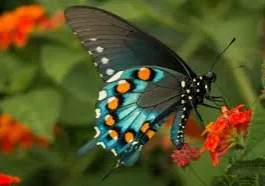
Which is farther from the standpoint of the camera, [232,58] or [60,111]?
[60,111]

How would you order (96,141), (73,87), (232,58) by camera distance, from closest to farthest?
1. (96,141)
2. (232,58)
3. (73,87)

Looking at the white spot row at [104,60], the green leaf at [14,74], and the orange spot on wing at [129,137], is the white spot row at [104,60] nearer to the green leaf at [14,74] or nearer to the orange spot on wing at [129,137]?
the orange spot on wing at [129,137]

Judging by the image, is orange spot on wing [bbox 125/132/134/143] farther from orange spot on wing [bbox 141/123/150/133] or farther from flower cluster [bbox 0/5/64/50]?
flower cluster [bbox 0/5/64/50]

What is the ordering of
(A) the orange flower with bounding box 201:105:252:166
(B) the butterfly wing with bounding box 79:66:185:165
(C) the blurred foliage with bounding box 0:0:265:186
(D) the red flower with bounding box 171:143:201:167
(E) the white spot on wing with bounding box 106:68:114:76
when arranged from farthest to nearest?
(C) the blurred foliage with bounding box 0:0:265:186, (E) the white spot on wing with bounding box 106:68:114:76, (B) the butterfly wing with bounding box 79:66:185:165, (D) the red flower with bounding box 171:143:201:167, (A) the orange flower with bounding box 201:105:252:166

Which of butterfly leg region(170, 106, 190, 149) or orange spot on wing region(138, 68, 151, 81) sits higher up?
orange spot on wing region(138, 68, 151, 81)

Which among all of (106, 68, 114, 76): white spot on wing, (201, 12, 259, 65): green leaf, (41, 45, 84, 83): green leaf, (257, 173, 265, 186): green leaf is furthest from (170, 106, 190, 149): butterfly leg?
(41, 45, 84, 83): green leaf

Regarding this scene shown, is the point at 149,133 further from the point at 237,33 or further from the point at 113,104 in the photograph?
the point at 237,33

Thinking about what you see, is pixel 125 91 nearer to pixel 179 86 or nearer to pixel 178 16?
pixel 179 86

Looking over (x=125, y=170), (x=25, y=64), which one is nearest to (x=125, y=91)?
(x=125, y=170)
